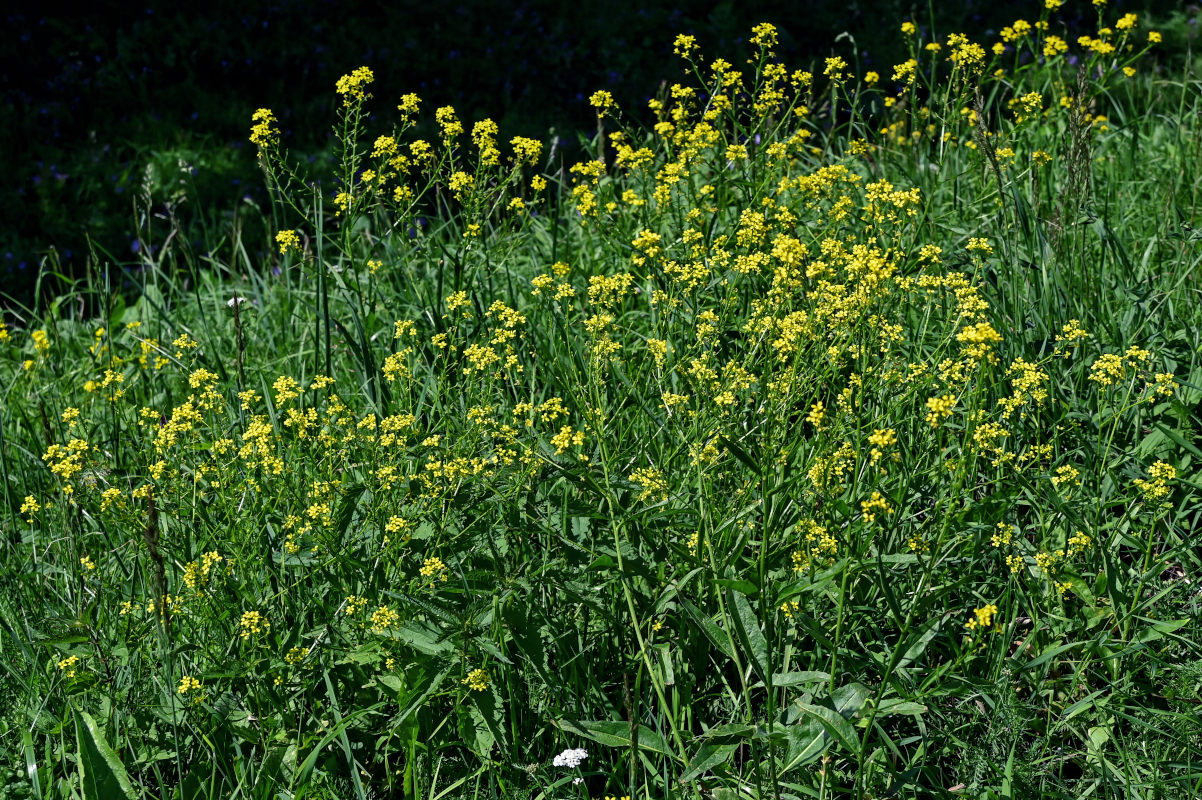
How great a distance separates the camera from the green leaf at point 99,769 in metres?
2.10

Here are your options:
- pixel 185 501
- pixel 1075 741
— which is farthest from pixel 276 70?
pixel 1075 741

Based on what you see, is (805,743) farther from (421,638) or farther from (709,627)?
(421,638)

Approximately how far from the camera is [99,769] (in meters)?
2.12

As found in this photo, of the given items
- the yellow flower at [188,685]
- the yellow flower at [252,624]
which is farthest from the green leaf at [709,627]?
the yellow flower at [188,685]

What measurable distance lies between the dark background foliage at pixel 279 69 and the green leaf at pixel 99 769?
366cm

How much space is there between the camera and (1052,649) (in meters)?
2.22

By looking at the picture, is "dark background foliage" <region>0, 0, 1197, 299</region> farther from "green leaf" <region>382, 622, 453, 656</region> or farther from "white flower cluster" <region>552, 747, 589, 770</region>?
"white flower cluster" <region>552, 747, 589, 770</region>

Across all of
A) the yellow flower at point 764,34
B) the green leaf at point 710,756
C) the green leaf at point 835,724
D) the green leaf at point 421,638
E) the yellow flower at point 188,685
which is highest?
the yellow flower at point 764,34

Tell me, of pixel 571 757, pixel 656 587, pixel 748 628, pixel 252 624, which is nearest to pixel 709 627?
pixel 748 628

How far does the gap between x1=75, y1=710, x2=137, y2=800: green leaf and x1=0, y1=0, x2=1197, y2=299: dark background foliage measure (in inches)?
144

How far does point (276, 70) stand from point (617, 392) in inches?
215

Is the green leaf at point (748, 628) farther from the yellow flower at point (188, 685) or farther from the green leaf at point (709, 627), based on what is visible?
the yellow flower at point (188, 685)

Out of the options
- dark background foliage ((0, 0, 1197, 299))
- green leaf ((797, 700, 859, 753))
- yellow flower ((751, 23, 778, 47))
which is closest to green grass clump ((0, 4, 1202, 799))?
green leaf ((797, 700, 859, 753))

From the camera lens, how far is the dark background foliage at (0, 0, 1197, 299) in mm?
5902
